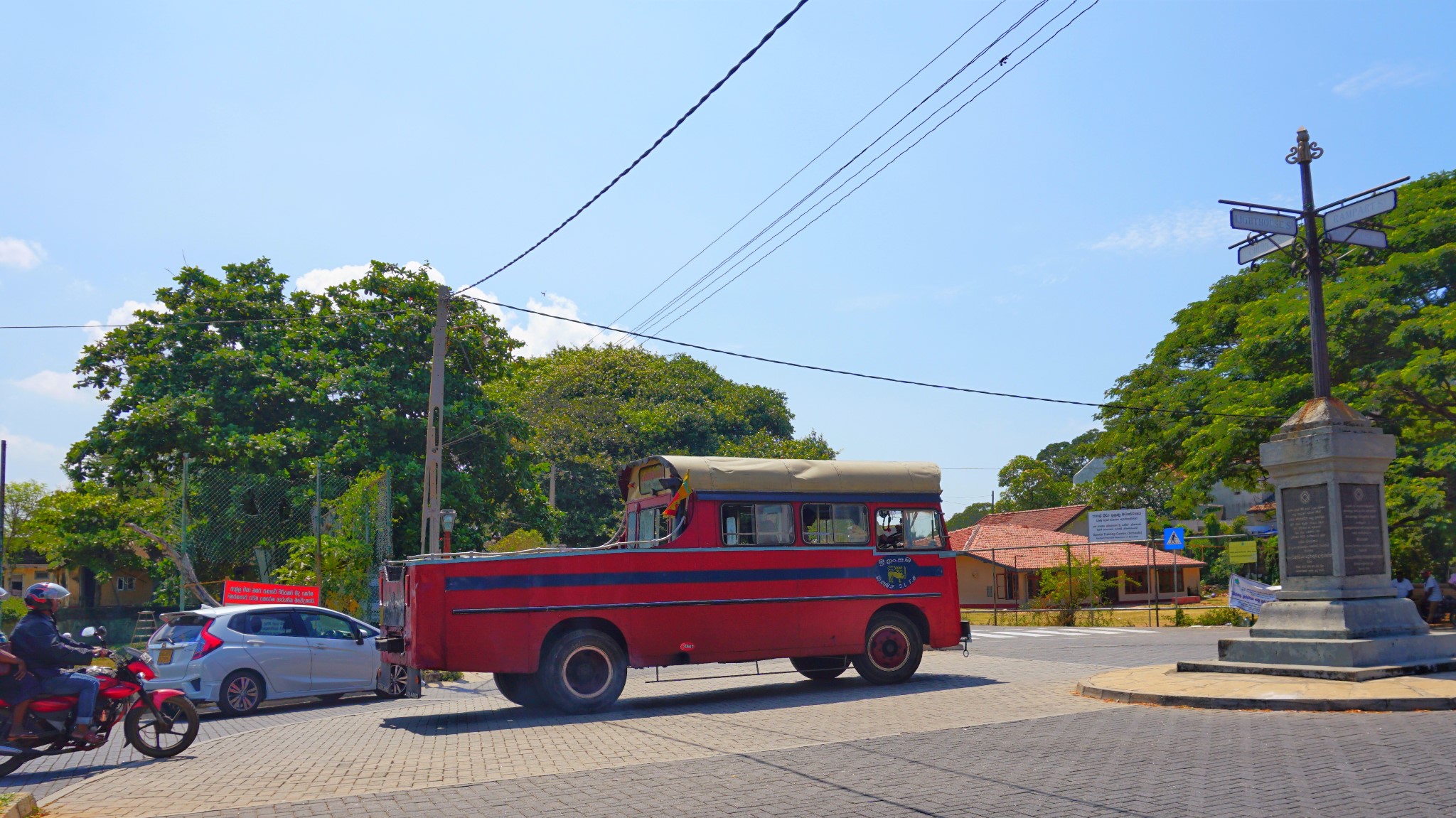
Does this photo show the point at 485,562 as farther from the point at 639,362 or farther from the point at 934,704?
the point at 639,362

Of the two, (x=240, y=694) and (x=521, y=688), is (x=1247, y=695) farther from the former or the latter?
(x=240, y=694)

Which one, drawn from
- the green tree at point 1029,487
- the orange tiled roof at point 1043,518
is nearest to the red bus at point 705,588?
the orange tiled roof at point 1043,518

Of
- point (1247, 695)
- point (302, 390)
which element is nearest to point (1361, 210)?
point (1247, 695)

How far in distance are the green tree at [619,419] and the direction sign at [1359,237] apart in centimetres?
3461

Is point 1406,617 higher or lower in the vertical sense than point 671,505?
lower

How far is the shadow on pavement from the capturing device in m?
12.4

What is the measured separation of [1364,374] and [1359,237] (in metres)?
11.1

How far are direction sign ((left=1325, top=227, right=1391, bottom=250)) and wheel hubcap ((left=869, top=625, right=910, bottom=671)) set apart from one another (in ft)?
25.2

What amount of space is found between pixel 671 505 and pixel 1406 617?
8997mm

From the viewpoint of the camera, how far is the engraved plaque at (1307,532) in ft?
44.0

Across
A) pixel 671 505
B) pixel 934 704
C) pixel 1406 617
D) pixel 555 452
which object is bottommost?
pixel 934 704

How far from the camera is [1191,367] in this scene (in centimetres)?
3189

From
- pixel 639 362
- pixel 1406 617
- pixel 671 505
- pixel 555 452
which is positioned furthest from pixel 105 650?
pixel 639 362

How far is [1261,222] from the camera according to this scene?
553 inches
